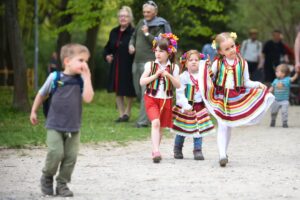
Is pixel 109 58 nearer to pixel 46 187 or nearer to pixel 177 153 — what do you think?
pixel 177 153

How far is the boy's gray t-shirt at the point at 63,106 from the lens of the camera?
876 centimetres

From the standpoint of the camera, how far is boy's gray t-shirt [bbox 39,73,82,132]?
8758 mm

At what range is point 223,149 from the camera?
1130 centimetres

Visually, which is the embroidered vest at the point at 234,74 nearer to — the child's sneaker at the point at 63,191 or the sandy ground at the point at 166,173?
the sandy ground at the point at 166,173

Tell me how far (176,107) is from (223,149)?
4.02 feet

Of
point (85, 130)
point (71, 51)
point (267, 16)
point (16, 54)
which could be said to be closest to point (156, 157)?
point (71, 51)

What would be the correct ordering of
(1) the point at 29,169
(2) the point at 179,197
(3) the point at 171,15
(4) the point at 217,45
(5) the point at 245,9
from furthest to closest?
1. (5) the point at 245,9
2. (3) the point at 171,15
3. (4) the point at 217,45
4. (1) the point at 29,169
5. (2) the point at 179,197

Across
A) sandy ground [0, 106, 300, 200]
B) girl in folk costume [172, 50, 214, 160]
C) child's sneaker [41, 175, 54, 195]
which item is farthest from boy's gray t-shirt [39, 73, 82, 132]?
girl in folk costume [172, 50, 214, 160]

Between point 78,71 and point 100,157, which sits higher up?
point 78,71

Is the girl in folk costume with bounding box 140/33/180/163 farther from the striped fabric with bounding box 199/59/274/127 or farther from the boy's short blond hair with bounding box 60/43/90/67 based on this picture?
the boy's short blond hair with bounding box 60/43/90/67

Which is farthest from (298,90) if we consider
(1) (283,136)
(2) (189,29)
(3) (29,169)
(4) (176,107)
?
(3) (29,169)

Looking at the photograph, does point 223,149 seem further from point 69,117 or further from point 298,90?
point 298,90

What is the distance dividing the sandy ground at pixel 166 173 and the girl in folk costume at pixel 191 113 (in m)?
0.30

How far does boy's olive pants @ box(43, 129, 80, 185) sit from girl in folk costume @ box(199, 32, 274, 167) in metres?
3.01
